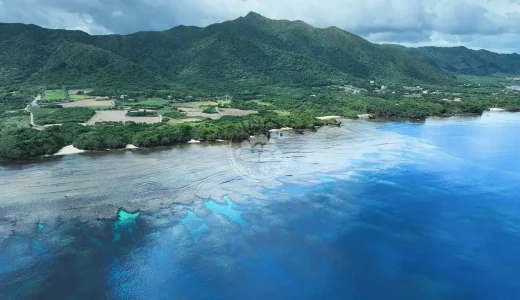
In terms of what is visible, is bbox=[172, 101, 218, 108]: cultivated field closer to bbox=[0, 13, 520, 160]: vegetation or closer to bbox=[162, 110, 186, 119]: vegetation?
bbox=[0, 13, 520, 160]: vegetation

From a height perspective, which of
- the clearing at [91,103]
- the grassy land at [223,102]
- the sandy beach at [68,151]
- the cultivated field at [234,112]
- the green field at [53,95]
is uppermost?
the green field at [53,95]

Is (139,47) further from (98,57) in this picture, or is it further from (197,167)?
(197,167)

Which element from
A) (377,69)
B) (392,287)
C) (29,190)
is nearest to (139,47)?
(377,69)

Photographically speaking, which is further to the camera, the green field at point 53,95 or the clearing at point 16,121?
the green field at point 53,95

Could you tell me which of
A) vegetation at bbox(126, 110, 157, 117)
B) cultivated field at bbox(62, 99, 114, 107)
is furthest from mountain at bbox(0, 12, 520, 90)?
vegetation at bbox(126, 110, 157, 117)

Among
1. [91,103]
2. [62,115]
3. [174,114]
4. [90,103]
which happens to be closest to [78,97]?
[90,103]

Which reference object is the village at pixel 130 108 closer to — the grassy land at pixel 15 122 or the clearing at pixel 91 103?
the clearing at pixel 91 103

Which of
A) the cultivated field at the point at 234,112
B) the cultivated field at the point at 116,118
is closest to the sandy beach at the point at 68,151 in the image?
the cultivated field at the point at 116,118
